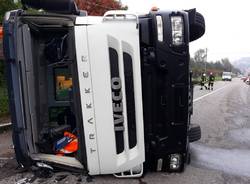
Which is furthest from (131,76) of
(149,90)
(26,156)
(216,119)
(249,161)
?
(216,119)

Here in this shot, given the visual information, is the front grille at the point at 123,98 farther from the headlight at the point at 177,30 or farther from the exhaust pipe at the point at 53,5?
the exhaust pipe at the point at 53,5

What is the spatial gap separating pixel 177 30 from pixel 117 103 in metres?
1.03

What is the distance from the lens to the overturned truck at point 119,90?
364 centimetres

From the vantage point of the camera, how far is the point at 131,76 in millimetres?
3781

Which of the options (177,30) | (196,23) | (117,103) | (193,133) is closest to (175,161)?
(193,133)

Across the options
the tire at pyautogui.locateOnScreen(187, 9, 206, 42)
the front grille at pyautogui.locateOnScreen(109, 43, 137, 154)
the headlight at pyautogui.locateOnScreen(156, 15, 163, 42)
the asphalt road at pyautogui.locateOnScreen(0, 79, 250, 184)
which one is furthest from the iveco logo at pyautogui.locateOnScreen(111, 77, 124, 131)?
the tire at pyautogui.locateOnScreen(187, 9, 206, 42)

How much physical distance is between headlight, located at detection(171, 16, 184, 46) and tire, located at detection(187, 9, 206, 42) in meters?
0.54

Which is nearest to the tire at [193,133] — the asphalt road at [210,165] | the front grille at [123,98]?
the asphalt road at [210,165]

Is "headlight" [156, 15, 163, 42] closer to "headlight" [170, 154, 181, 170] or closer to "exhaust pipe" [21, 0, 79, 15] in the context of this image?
"exhaust pipe" [21, 0, 79, 15]

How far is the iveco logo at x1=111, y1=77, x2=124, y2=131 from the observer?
3725 mm

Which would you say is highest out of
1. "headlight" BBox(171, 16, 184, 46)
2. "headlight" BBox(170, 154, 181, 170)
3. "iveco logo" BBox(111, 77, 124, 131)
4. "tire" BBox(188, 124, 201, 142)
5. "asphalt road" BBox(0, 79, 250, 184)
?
"headlight" BBox(171, 16, 184, 46)

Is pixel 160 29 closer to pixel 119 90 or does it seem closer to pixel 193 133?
pixel 119 90

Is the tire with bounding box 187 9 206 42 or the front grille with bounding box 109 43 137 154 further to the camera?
the tire with bounding box 187 9 206 42

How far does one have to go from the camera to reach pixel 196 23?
4254 mm
